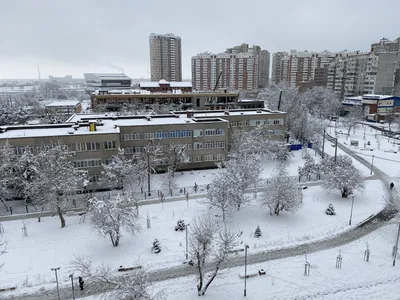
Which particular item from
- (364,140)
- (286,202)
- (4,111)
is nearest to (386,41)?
(364,140)

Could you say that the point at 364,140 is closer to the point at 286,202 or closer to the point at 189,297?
the point at 286,202

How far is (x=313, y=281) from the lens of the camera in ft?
71.5

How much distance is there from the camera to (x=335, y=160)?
39.8 m

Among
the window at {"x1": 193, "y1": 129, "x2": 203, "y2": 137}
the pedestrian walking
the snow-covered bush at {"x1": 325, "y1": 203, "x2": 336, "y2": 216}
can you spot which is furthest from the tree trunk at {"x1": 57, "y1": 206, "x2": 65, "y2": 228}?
the snow-covered bush at {"x1": 325, "y1": 203, "x2": 336, "y2": 216}

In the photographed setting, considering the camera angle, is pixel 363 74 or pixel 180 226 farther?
pixel 363 74

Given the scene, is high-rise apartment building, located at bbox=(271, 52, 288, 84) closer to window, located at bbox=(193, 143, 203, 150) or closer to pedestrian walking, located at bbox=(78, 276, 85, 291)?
window, located at bbox=(193, 143, 203, 150)

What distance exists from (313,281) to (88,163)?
29186mm

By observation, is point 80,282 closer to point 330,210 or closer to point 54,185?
point 54,185

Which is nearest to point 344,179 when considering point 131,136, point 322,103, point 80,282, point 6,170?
point 131,136

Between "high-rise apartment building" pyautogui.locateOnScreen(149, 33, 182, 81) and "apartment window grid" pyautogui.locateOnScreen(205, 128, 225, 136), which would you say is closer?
"apartment window grid" pyautogui.locateOnScreen(205, 128, 225, 136)

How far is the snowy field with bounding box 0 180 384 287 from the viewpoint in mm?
23656

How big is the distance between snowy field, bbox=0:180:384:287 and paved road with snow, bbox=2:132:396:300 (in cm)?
74

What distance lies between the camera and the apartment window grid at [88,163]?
38541 millimetres

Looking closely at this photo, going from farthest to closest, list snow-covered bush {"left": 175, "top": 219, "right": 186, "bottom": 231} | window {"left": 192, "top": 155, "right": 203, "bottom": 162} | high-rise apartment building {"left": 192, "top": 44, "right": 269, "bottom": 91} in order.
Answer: high-rise apartment building {"left": 192, "top": 44, "right": 269, "bottom": 91} < window {"left": 192, "top": 155, "right": 203, "bottom": 162} < snow-covered bush {"left": 175, "top": 219, "right": 186, "bottom": 231}
